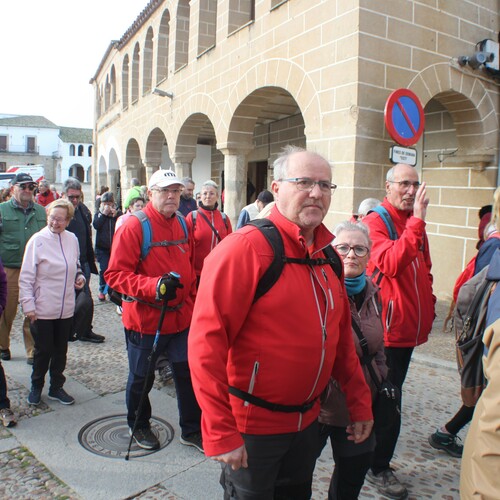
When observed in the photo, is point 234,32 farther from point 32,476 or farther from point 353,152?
point 32,476

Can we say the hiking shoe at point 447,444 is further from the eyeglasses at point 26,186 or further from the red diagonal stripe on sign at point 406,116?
the eyeglasses at point 26,186

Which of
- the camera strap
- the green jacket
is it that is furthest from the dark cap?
the camera strap

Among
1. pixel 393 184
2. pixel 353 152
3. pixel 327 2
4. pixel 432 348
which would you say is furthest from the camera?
pixel 327 2

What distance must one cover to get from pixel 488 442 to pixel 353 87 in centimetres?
536

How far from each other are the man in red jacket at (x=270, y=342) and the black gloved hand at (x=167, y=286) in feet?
3.68

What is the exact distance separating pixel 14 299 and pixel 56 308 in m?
1.29

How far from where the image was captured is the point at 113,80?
69.9 ft

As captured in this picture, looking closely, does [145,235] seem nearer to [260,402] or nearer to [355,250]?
[355,250]

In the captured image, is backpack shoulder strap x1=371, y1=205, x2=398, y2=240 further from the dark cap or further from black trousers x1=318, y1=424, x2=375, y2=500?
the dark cap

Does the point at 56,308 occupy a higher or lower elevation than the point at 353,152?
lower

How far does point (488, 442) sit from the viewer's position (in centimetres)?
135

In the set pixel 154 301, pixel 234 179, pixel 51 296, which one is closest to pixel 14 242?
pixel 51 296

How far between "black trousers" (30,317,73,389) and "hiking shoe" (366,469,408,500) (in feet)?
8.46

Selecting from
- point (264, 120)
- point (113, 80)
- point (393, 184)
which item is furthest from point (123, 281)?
point (113, 80)
